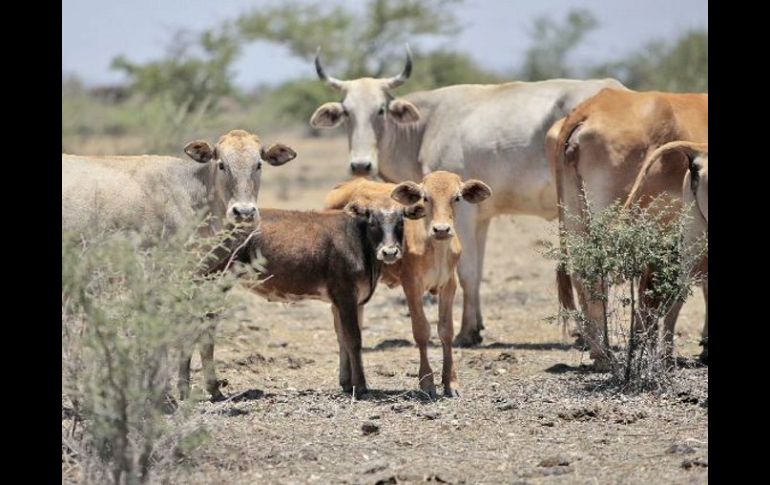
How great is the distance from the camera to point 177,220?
30.3 ft

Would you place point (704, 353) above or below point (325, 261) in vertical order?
below

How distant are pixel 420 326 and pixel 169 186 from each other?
6.21 feet

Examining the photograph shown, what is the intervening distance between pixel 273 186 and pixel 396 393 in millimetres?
17757

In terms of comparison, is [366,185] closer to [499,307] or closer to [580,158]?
[580,158]

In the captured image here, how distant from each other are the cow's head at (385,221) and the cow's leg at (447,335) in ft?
1.47

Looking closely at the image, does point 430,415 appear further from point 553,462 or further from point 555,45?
point 555,45

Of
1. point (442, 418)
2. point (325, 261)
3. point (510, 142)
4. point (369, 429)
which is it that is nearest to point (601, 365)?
point (442, 418)

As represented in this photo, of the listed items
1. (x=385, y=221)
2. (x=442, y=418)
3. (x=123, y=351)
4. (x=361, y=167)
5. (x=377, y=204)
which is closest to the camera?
(x=123, y=351)

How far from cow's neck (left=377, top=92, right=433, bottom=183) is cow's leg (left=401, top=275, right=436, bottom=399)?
366 cm

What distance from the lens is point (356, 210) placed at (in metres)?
9.14

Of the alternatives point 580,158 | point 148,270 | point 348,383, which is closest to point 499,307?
point 580,158

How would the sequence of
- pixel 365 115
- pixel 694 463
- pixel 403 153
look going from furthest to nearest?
pixel 403 153 < pixel 365 115 < pixel 694 463

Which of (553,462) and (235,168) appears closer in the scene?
(553,462)
